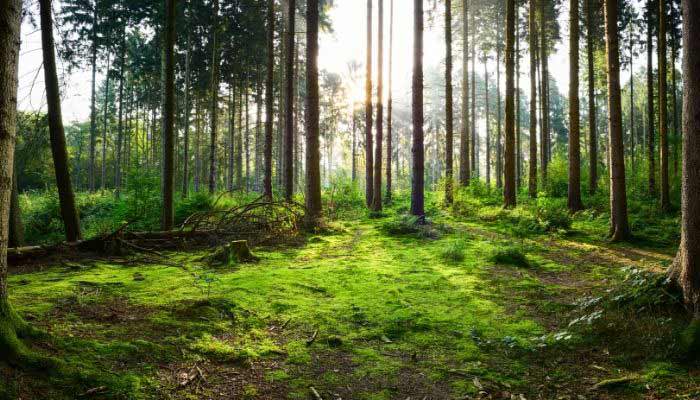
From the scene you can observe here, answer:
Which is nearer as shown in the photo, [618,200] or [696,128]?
[696,128]

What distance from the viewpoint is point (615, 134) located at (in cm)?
1007

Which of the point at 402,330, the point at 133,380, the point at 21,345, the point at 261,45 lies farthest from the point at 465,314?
the point at 261,45

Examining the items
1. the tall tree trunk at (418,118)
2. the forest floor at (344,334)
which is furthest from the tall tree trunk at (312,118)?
the forest floor at (344,334)

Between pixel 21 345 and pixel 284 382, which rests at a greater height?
pixel 21 345

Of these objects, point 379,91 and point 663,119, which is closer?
point 663,119

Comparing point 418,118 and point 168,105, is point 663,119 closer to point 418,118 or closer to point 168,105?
point 418,118

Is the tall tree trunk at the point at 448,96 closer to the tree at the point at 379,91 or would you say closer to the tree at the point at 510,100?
the tree at the point at 510,100

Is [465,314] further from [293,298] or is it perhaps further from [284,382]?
[284,382]

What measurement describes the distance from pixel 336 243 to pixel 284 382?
7.63 meters

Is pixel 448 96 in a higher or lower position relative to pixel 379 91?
lower

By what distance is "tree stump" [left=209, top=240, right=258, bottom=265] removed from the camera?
8172mm

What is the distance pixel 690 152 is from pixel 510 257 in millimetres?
4341

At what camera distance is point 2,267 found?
3.03m

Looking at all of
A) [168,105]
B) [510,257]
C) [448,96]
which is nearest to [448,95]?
[448,96]
